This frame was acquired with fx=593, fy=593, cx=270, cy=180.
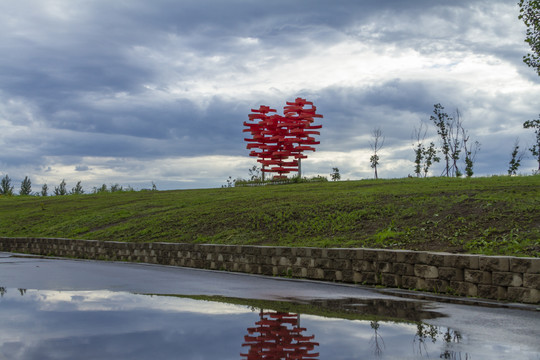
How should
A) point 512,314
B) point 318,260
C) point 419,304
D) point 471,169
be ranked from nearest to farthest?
point 512,314 < point 419,304 < point 318,260 < point 471,169


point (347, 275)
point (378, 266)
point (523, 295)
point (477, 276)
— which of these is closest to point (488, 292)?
point (477, 276)

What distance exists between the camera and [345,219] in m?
21.7

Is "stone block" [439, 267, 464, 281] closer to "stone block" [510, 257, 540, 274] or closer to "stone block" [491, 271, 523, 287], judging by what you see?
"stone block" [491, 271, 523, 287]

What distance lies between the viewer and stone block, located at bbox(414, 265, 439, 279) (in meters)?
12.3

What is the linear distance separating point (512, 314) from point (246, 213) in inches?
714

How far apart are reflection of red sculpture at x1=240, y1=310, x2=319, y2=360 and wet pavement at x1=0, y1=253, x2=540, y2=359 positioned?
5.34ft

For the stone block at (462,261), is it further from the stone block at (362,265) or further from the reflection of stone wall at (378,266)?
the stone block at (362,265)

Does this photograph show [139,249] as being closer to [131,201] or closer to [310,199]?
[310,199]

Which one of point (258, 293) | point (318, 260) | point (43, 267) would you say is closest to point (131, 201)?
point (43, 267)

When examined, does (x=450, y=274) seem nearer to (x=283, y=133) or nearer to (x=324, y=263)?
(x=324, y=263)

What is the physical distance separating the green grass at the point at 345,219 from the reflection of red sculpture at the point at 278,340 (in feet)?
25.2

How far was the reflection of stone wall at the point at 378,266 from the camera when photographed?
423 inches

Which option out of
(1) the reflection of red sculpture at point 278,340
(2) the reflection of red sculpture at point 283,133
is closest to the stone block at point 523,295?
(1) the reflection of red sculpture at point 278,340

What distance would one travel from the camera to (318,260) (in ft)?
49.9
